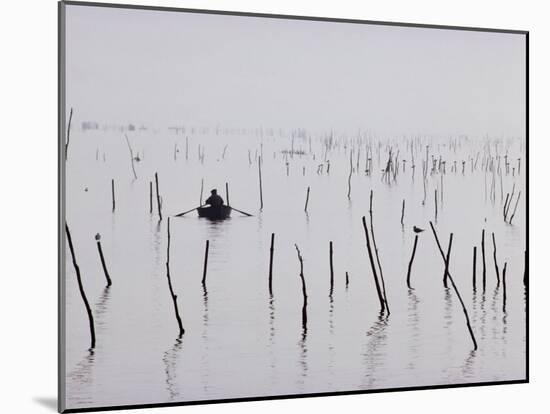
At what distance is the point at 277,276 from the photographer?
546 cm

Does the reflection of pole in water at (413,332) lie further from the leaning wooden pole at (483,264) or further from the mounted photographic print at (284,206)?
the leaning wooden pole at (483,264)

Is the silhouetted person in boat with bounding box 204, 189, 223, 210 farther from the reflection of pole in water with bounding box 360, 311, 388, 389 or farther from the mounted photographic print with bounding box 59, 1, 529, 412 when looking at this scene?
the reflection of pole in water with bounding box 360, 311, 388, 389

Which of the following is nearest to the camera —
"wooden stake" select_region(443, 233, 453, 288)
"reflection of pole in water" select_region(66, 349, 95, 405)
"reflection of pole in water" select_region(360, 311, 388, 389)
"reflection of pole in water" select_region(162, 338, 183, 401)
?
"reflection of pole in water" select_region(66, 349, 95, 405)

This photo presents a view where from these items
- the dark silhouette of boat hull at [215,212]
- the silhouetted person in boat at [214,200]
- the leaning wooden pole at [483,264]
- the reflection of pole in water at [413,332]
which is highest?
the silhouetted person in boat at [214,200]

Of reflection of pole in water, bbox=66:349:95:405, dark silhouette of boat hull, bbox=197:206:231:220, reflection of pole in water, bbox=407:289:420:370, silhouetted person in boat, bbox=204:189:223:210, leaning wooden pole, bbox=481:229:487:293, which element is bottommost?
reflection of pole in water, bbox=66:349:95:405

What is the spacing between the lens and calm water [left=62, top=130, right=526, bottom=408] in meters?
5.20

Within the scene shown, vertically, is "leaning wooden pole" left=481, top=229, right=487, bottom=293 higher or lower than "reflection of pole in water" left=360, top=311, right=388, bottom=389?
higher

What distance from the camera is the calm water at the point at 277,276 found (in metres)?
5.20

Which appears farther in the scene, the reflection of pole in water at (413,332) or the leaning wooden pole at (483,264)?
the leaning wooden pole at (483,264)

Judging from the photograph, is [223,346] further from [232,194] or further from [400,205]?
[400,205]

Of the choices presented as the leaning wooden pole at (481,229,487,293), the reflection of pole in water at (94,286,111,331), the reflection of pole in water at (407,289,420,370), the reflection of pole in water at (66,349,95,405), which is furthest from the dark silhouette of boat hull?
the leaning wooden pole at (481,229,487,293)

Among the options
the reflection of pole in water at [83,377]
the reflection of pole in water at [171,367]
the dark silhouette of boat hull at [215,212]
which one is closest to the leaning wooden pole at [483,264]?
the dark silhouette of boat hull at [215,212]

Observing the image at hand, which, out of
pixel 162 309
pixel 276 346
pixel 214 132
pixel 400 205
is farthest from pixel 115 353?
pixel 400 205

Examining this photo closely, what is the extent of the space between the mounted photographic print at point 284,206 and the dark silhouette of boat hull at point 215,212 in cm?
1
